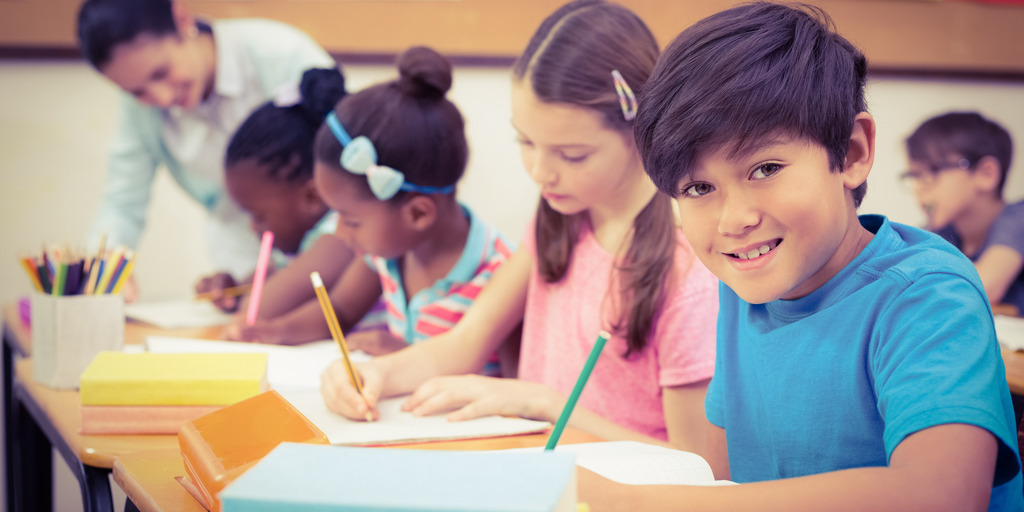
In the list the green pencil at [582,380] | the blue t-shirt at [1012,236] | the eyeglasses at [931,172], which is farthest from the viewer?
the eyeglasses at [931,172]

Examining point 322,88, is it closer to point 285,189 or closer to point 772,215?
point 285,189

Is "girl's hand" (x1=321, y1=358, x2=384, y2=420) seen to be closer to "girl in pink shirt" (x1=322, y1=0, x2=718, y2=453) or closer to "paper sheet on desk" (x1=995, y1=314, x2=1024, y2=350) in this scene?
"girl in pink shirt" (x1=322, y1=0, x2=718, y2=453)

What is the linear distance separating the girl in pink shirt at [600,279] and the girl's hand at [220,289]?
0.73 m

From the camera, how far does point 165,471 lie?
0.78m

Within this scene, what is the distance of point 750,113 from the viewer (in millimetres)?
638

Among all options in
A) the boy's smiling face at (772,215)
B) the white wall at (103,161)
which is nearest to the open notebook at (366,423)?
the boy's smiling face at (772,215)

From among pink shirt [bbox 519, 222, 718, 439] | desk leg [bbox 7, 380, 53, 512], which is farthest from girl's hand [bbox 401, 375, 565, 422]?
desk leg [bbox 7, 380, 53, 512]

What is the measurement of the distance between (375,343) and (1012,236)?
1.63m

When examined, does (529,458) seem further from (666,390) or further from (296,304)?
(296,304)

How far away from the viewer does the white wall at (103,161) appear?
2.37m

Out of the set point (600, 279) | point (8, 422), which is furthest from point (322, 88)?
point (8, 422)

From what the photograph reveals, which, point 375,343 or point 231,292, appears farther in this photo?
point 231,292

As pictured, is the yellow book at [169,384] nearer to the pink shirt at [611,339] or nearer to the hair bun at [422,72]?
the pink shirt at [611,339]


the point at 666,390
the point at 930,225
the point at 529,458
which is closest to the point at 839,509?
the point at 529,458
